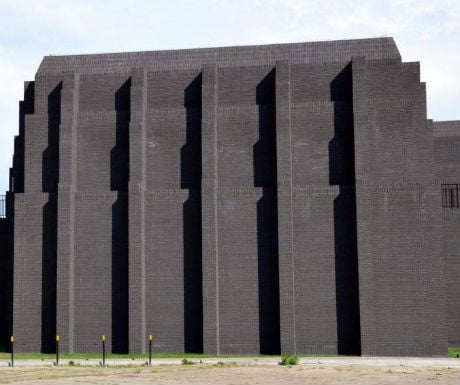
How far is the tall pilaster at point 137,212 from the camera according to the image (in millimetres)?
33625

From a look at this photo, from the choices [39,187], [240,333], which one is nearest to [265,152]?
[240,333]

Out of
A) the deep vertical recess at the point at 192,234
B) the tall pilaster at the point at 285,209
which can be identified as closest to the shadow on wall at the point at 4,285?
the deep vertical recess at the point at 192,234

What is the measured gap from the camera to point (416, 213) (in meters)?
32.9

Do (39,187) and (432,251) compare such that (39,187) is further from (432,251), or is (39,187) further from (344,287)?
(432,251)

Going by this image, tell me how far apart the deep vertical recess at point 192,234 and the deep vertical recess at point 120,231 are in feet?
8.17

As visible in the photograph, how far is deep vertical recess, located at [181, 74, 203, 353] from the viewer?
1339 inches

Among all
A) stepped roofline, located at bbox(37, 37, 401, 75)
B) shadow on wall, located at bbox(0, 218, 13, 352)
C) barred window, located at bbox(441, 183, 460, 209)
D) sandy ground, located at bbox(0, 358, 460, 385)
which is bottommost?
sandy ground, located at bbox(0, 358, 460, 385)

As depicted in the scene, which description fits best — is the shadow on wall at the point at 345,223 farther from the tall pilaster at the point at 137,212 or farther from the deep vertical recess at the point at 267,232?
the tall pilaster at the point at 137,212

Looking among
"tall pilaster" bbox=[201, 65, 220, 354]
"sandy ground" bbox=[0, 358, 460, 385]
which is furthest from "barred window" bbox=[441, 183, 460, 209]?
"tall pilaster" bbox=[201, 65, 220, 354]

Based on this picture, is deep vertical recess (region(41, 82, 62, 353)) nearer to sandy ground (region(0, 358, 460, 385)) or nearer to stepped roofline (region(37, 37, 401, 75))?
sandy ground (region(0, 358, 460, 385))

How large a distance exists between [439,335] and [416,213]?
194 inches

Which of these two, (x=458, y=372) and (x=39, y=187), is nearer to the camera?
(x=458, y=372)

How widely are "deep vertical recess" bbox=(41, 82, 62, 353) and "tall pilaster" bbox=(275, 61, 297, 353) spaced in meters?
9.66

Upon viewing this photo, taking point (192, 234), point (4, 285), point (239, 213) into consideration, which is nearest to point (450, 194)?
point (239, 213)
